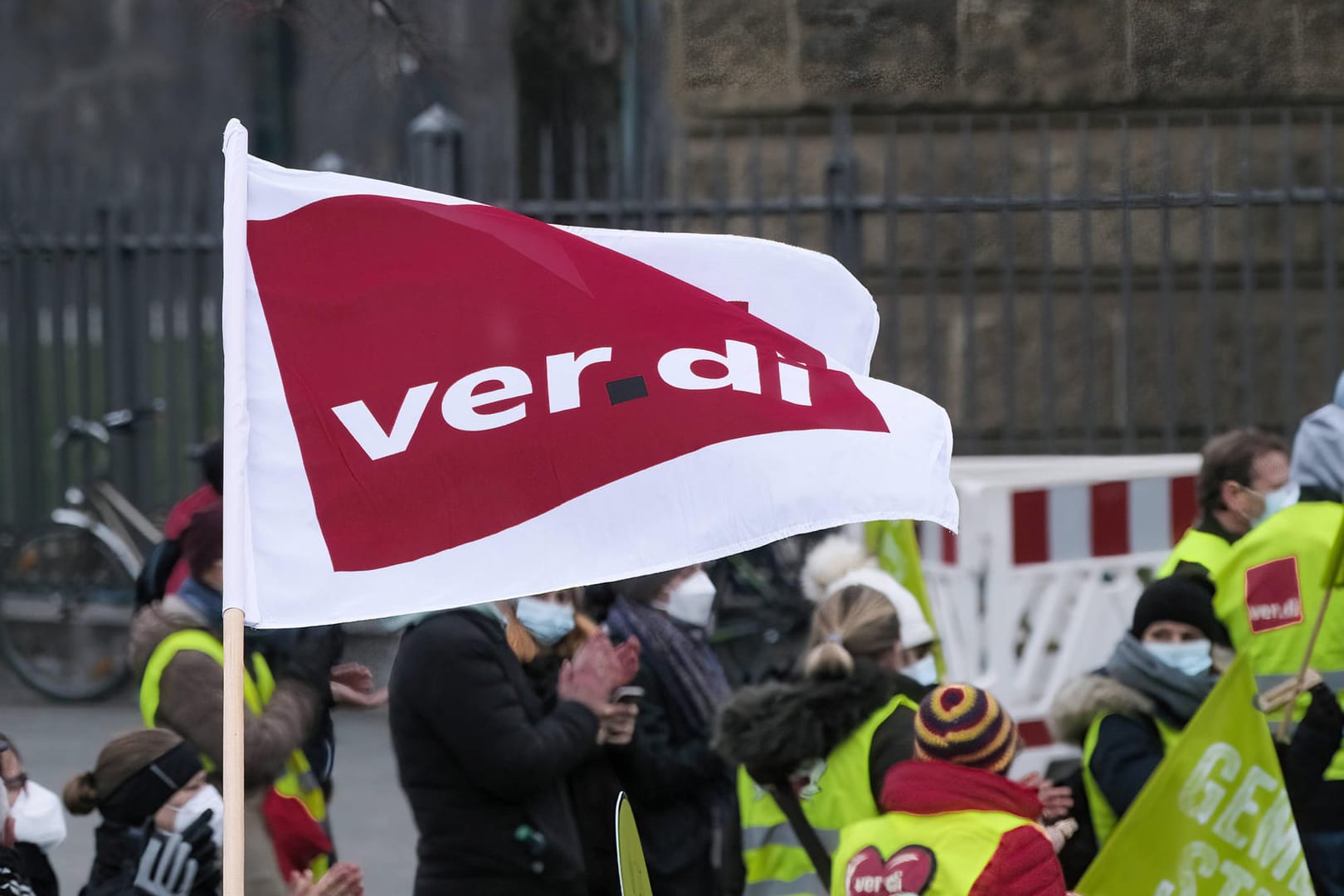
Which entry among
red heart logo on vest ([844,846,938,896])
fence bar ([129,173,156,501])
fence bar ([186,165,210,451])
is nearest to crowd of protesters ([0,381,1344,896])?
red heart logo on vest ([844,846,938,896])

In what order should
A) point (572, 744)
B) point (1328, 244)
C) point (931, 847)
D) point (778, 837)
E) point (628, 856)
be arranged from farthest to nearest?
point (1328, 244) → point (778, 837) → point (572, 744) → point (931, 847) → point (628, 856)

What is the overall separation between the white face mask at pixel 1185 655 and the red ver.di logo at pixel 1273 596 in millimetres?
590

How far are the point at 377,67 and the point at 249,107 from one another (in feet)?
24.7

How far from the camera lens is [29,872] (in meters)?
4.54

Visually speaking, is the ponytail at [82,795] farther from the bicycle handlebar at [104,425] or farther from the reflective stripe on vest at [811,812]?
the bicycle handlebar at [104,425]

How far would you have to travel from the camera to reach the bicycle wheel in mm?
9422

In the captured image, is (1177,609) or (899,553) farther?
(899,553)

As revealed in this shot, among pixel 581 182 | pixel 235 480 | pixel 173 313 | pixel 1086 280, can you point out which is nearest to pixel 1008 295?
pixel 1086 280

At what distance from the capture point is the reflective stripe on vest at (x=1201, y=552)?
556 cm

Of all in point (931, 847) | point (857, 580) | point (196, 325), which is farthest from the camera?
point (196, 325)

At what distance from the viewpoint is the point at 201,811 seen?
13.4 feet

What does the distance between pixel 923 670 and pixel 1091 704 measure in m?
0.51

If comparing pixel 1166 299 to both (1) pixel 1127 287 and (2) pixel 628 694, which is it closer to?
(1) pixel 1127 287

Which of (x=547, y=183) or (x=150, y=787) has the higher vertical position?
(x=547, y=183)
